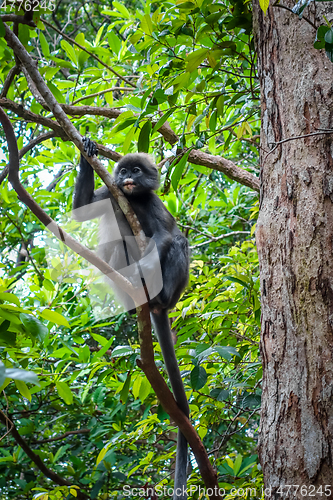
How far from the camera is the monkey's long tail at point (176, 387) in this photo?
2.66 m

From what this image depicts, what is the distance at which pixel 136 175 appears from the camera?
3.81m

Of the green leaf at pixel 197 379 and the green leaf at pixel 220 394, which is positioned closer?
the green leaf at pixel 197 379

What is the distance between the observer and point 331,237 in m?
2.01

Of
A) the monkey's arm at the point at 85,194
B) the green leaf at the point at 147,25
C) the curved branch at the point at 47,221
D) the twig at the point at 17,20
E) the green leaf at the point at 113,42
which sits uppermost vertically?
the green leaf at the point at 113,42

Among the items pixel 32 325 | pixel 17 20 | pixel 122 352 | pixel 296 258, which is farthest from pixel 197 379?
pixel 17 20

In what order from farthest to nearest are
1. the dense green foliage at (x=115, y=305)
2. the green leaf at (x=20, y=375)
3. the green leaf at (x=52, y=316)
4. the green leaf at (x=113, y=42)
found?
the green leaf at (x=113, y=42) < the dense green foliage at (x=115, y=305) < the green leaf at (x=52, y=316) < the green leaf at (x=20, y=375)

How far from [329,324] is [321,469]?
23.5 inches

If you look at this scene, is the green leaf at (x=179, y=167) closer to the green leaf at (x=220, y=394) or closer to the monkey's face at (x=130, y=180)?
the monkey's face at (x=130, y=180)

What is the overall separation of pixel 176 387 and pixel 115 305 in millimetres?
1181

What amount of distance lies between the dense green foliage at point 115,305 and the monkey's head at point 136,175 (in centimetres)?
15

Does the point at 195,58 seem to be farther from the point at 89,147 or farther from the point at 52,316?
the point at 52,316

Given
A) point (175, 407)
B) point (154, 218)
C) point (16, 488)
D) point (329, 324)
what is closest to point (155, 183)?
point (154, 218)

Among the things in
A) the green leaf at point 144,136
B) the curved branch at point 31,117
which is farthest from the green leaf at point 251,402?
the curved branch at point 31,117

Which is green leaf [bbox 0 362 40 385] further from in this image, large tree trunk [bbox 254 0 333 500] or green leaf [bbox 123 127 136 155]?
green leaf [bbox 123 127 136 155]
